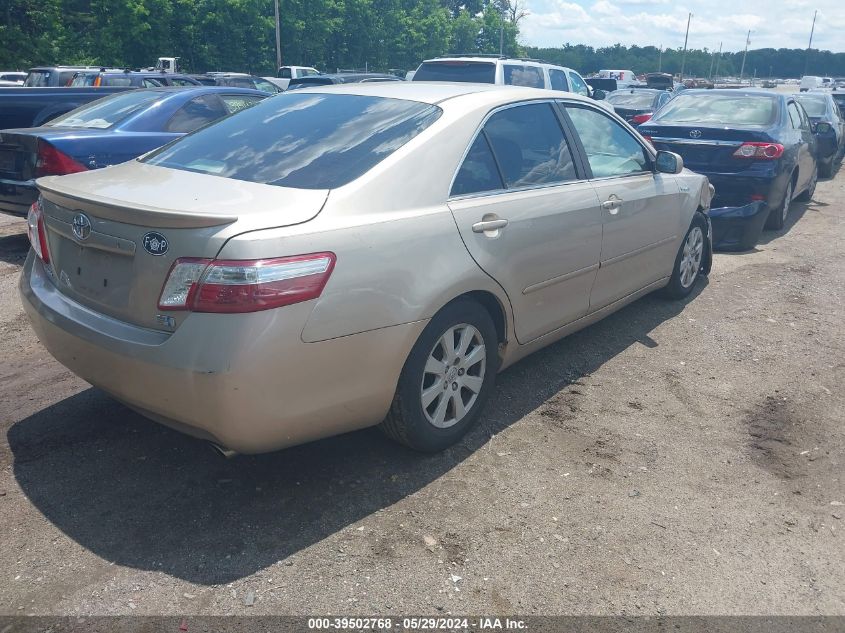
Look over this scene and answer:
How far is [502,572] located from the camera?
9.36 ft

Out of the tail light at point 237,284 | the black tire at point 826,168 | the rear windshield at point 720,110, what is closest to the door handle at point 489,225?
the tail light at point 237,284

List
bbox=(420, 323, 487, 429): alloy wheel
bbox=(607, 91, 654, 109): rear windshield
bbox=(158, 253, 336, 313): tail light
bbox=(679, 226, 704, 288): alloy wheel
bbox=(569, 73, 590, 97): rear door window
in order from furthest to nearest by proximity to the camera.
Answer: bbox=(607, 91, 654, 109): rear windshield < bbox=(569, 73, 590, 97): rear door window < bbox=(679, 226, 704, 288): alloy wheel < bbox=(420, 323, 487, 429): alloy wheel < bbox=(158, 253, 336, 313): tail light

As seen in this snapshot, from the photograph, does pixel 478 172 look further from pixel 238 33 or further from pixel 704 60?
pixel 704 60

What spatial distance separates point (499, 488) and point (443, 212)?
1263 mm

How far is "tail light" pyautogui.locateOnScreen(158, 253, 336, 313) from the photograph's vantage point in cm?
273

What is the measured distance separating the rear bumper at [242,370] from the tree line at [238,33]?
30873 millimetres

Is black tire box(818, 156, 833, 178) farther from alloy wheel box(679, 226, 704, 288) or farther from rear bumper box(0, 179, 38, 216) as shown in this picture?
rear bumper box(0, 179, 38, 216)

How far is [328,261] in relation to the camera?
9.53 ft

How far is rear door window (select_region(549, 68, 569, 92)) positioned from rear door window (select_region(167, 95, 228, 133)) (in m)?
6.67

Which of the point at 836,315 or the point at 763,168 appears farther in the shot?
the point at 763,168

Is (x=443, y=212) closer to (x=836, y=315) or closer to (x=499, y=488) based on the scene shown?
(x=499, y=488)

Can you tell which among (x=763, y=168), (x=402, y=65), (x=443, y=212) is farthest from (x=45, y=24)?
(x=443, y=212)

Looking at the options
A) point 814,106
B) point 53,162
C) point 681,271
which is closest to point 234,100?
point 53,162

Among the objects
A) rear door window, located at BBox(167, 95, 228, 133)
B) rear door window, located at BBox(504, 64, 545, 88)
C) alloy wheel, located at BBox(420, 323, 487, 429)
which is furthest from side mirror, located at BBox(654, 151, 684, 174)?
rear door window, located at BBox(504, 64, 545, 88)
